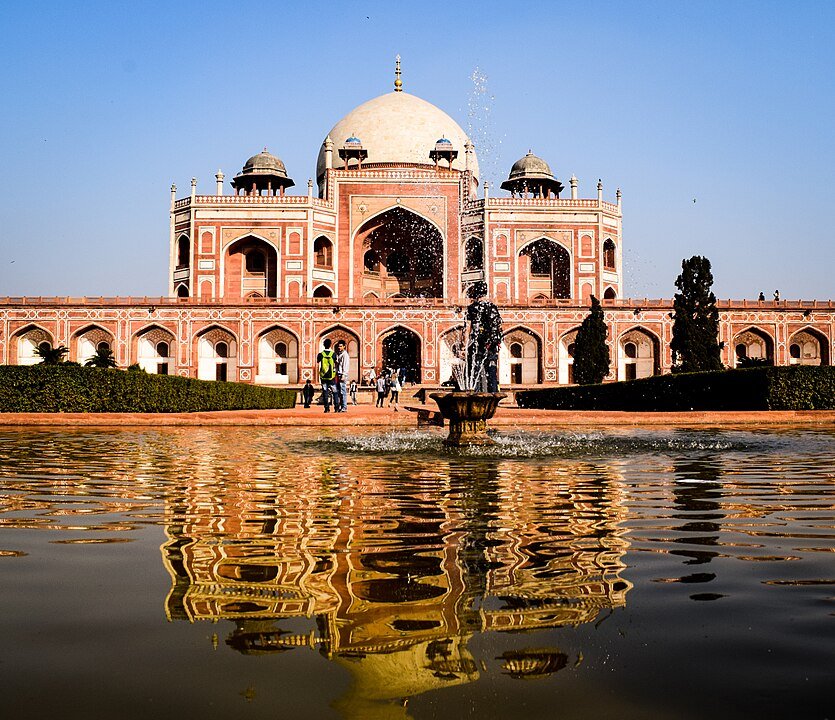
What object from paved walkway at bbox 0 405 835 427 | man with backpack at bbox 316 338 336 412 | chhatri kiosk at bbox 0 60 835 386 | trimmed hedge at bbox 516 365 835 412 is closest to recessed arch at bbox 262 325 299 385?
chhatri kiosk at bbox 0 60 835 386

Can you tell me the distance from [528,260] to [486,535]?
29.2 meters

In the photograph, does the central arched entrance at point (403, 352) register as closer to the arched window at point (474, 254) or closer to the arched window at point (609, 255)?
the arched window at point (474, 254)

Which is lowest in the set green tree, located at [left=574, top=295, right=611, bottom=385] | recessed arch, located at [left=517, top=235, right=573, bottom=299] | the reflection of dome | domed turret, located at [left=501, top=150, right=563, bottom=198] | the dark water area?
the dark water area

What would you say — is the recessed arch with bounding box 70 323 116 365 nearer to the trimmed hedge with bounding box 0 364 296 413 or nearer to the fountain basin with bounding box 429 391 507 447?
the trimmed hedge with bounding box 0 364 296 413

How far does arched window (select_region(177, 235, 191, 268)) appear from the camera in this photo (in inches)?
1252

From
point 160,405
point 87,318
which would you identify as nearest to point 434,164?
point 87,318

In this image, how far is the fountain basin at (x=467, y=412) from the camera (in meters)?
6.65

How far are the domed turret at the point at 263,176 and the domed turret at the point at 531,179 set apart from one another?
9350 millimetres

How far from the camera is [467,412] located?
265 inches

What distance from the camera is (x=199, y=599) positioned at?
5.44 ft

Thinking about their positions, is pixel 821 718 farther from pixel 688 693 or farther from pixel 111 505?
pixel 111 505

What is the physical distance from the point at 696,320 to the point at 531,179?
1536 centimetres

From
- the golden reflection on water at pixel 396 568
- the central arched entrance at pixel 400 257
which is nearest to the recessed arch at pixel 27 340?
the central arched entrance at pixel 400 257

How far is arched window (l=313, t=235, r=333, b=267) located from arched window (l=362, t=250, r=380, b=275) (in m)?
2.23
